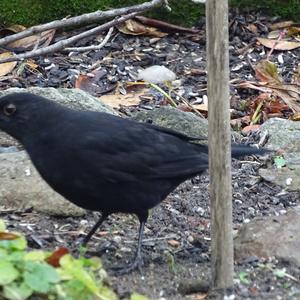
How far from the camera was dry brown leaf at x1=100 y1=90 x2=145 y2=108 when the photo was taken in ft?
22.6

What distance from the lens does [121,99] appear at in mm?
6996

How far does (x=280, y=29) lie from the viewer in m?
8.12

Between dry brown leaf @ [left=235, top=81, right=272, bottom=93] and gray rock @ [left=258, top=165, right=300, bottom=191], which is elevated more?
dry brown leaf @ [left=235, top=81, right=272, bottom=93]

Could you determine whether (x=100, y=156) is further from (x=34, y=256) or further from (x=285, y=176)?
(x=285, y=176)

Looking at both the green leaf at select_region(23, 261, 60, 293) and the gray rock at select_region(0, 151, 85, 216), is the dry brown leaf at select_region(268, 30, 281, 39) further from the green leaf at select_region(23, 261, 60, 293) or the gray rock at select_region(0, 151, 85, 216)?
the green leaf at select_region(23, 261, 60, 293)

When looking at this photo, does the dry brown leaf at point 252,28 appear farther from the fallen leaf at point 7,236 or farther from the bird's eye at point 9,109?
the fallen leaf at point 7,236

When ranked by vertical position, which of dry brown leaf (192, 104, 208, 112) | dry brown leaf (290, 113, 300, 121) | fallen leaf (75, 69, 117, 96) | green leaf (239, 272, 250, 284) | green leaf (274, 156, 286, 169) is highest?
fallen leaf (75, 69, 117, 96)

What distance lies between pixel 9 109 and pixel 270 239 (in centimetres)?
134

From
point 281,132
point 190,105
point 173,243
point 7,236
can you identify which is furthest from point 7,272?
point 190,105

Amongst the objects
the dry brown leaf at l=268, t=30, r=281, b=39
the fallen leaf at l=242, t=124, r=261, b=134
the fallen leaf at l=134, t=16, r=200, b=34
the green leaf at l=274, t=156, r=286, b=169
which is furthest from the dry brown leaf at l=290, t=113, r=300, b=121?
the fallen leaf at l=134, t=16, r=200, b=34

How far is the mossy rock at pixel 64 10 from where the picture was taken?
7934mm

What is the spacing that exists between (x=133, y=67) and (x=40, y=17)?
992 mm

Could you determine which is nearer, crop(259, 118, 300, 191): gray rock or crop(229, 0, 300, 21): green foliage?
crop(259, 118, 300, 191): gray rock

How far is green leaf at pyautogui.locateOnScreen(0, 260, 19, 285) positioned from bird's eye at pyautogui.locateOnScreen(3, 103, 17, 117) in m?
1.16
